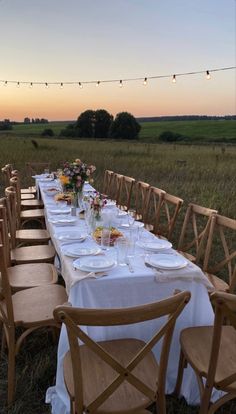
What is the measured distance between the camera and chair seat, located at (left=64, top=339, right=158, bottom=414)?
1.72 metres

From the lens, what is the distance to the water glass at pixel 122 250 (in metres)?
2.50

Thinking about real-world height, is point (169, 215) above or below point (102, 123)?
below

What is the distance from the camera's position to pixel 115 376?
1.90m

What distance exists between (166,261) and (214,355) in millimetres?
787

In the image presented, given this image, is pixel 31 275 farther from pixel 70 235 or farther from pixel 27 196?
pixel 27 196

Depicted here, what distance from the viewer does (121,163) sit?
13875 mm

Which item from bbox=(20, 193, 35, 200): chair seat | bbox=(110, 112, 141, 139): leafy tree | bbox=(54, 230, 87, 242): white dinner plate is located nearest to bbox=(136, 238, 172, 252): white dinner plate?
bbox=(54, 230, 87, 242): white dinner plate

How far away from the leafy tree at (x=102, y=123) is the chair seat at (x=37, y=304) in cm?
4354

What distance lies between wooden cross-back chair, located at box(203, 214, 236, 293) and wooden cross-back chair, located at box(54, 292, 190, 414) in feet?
4.20

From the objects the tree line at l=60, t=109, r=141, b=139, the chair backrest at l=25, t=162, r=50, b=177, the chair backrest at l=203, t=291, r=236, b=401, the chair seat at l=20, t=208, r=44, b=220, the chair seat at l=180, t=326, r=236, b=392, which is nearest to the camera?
the chair backrest at l=203, t=291, r=236, b=401

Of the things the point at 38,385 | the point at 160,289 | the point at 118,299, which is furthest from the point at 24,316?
the point at 160,289

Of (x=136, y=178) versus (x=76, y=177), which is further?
(x=136, y=178)

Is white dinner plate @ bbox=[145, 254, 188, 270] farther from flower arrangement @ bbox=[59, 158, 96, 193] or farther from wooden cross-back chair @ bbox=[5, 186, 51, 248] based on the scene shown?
flower arrangement @ bbox=[59, 158, 96, 193]

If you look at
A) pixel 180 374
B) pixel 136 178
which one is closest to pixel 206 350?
pixel 180 374
